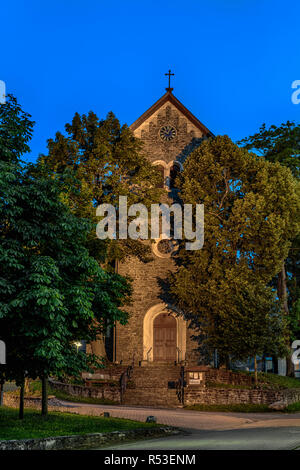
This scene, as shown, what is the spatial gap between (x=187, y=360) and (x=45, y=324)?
59.9 feet

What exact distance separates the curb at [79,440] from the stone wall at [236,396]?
9948 millimetres

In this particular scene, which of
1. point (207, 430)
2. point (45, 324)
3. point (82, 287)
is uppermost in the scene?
point (82, 287)

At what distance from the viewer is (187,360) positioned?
97.6ft

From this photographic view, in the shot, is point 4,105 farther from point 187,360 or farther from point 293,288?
point 293,288

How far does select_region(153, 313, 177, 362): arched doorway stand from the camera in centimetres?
3053

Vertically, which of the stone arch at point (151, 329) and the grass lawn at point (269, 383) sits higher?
the stone arch at point (151, 329)

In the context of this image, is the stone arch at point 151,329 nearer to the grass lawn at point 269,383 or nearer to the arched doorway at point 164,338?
the arched doorway at point 164,338

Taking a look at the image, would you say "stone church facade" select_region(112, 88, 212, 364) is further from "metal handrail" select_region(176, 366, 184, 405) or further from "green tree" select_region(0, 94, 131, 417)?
"green tree" select_region(0, 94, 131, 417)

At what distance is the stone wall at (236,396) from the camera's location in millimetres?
23391

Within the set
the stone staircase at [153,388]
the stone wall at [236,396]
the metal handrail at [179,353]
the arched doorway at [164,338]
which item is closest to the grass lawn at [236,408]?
the stone wall at [236,396]

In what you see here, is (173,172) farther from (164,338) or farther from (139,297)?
(164,338)

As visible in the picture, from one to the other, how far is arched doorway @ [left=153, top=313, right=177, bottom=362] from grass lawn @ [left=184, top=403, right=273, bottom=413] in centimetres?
614
